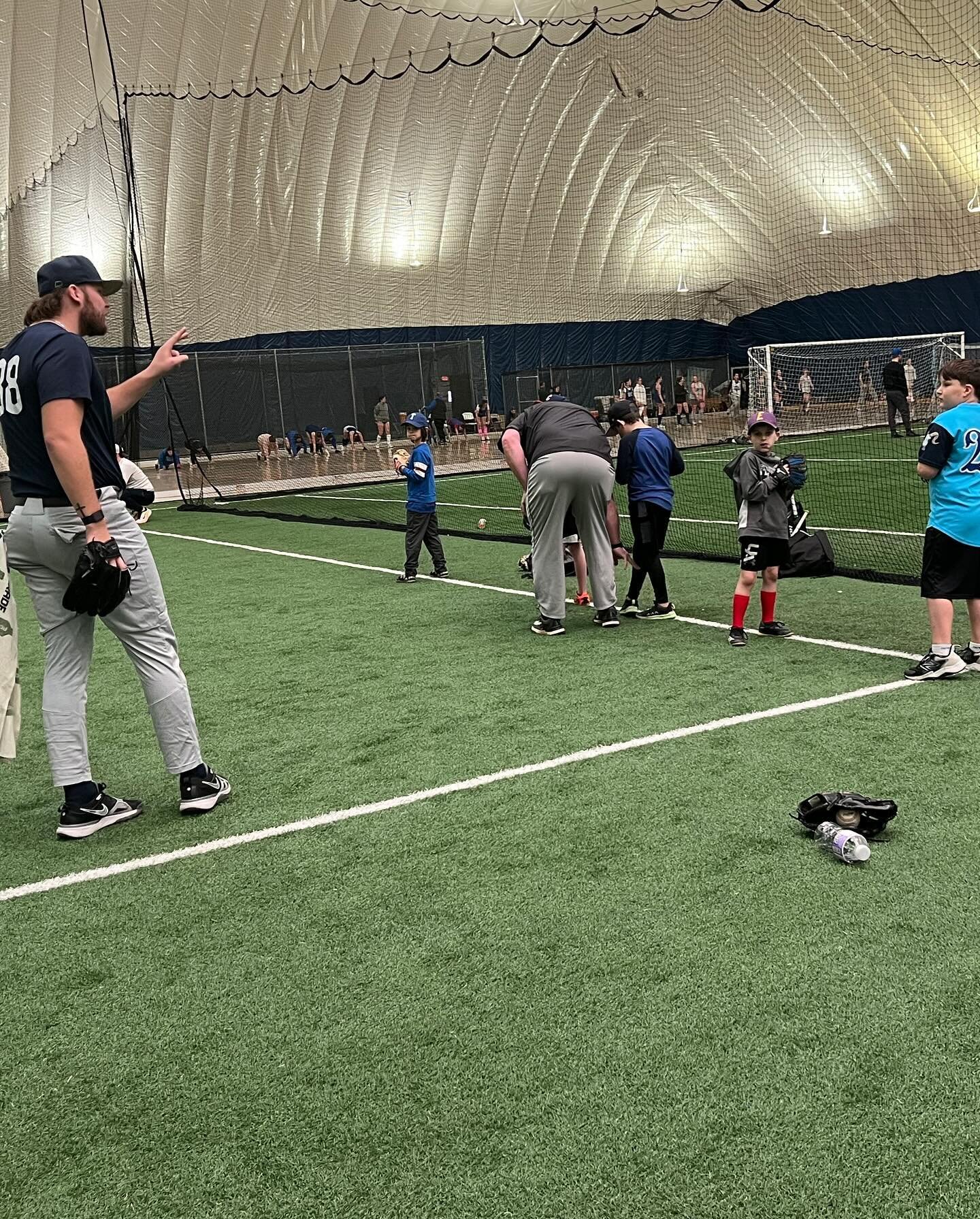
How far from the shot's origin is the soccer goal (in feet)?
110

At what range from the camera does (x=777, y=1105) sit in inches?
112

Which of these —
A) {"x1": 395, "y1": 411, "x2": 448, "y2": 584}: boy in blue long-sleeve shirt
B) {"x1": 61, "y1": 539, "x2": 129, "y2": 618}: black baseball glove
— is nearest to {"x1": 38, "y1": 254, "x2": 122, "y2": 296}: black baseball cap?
{"x1": 61, "y1": 539, "x2": 129, "y2": 618}: black baseball glove

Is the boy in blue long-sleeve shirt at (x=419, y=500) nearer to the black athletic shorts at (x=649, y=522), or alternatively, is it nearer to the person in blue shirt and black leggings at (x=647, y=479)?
the person in blue shirt and black leggings at (x=647, y=479)

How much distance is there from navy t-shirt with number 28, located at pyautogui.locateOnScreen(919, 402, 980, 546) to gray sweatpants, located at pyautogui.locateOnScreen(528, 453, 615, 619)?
8.07ft

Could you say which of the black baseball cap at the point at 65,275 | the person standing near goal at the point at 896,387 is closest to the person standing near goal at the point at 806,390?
the person standing near goal at the point at 896,387

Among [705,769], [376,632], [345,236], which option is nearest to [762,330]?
[345,236]

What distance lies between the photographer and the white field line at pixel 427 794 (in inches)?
181

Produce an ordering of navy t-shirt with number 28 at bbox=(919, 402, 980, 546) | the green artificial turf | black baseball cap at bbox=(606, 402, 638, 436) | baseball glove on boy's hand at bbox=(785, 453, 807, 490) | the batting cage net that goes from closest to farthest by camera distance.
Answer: the green artificial turf, navy t-shirt with number 28 at bbox=(919, 402, 980, 546), baseball glove on boy's hand at bbox=(785, 453, 807, 490), black baseball cap at bbox=(606, 402, 638, 436), the batting cage net

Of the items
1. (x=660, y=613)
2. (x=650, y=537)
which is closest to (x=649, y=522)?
(x=650, y=537)

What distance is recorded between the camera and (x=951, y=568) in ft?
22.1

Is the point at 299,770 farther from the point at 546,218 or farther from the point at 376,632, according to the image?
the point at 546,218

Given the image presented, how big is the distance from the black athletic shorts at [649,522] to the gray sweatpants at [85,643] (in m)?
4.75

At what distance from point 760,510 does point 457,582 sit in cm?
453

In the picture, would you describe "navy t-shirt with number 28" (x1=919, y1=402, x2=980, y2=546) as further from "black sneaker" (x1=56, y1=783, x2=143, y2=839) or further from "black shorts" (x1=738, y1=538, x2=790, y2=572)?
"black sneaker" (x1=56, y1=783, x2=143, y2=839)
